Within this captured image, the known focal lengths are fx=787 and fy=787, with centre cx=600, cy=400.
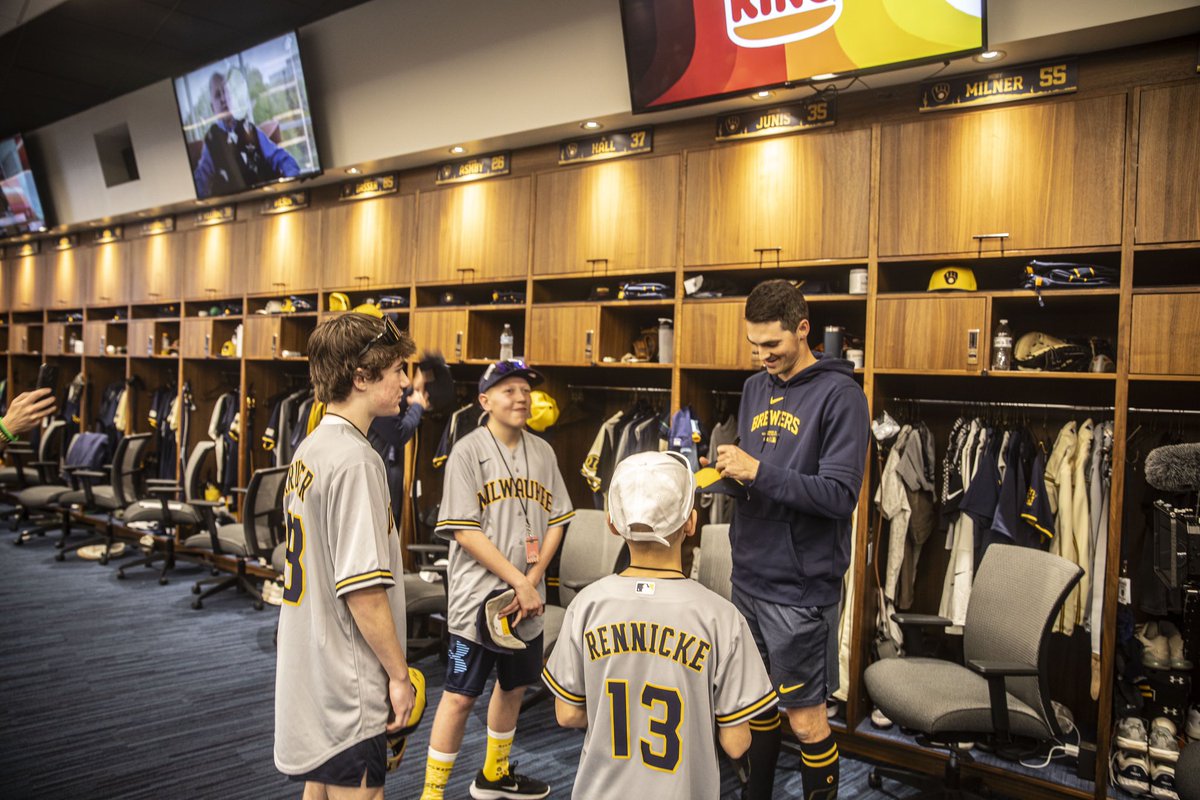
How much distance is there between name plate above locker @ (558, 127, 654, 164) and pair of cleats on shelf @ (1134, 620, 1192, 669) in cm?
342

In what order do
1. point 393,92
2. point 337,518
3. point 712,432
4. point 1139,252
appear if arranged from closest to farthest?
point 337,518
point 1139,252
point 712,432
point 393,92

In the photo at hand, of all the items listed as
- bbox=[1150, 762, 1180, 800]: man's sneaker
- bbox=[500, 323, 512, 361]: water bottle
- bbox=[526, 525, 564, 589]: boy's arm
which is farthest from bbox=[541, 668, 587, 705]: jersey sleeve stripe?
bbox=[500, 323, 512, 361]: water bottle

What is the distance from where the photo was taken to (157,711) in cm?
384

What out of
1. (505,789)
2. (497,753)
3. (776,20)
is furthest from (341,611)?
(776,20)

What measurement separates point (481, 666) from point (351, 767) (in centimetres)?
104

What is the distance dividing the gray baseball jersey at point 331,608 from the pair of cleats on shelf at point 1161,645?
128 inches

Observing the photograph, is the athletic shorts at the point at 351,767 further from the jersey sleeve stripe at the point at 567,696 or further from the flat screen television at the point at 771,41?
the flat screen television at the point at 771,41

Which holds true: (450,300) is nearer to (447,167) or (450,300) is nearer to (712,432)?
(447,167)

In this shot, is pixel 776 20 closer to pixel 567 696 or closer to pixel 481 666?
pixel 481 666

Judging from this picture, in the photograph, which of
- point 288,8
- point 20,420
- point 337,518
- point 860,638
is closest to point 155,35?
point 288,8

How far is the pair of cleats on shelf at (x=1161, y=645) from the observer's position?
130 inches

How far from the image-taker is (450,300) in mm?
5613

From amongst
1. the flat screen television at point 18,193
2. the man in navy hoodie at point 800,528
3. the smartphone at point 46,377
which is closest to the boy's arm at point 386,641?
the man in navy hoodie at point 800,528

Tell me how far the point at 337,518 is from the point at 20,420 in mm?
1327
